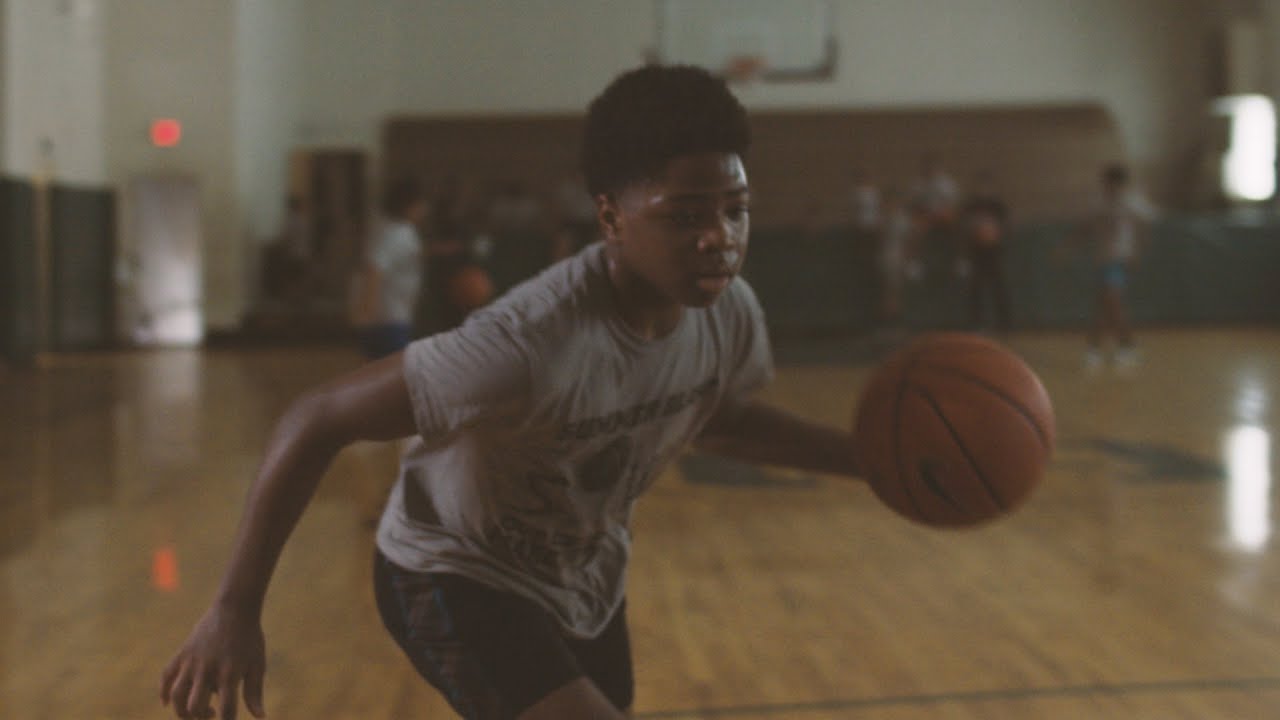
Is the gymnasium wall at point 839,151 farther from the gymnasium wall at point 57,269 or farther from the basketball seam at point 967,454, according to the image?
the basketball seam at point 967,454

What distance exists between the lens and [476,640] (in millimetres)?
1829

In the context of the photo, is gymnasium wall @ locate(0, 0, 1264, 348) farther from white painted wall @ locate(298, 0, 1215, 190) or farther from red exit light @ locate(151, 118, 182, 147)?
red exit light @ locate(151, 118, 182, 147)

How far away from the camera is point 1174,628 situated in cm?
367

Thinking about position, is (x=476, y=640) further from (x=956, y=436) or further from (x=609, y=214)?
(x=956, y=436)

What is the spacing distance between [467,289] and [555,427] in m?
3.47

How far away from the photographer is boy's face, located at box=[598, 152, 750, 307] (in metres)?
1.72

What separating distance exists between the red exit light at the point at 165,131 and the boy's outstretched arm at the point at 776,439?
14840mm

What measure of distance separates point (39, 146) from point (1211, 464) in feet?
39.5

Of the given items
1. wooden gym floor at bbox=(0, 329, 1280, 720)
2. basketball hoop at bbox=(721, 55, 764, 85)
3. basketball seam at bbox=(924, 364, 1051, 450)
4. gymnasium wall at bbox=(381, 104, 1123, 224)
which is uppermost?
basketball hoop at bbox=(721, 55, 764, 85)

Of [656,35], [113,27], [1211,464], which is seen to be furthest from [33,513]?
[656,35]

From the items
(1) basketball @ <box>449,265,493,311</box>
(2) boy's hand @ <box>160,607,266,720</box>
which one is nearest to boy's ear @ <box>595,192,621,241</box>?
(2) boy's hand @ <box>160,607,266,720</box>

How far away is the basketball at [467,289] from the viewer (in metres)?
5.17

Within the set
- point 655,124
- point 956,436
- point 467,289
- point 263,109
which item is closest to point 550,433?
point 655,124

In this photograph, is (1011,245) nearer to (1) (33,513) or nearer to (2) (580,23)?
(2) (580,23)
